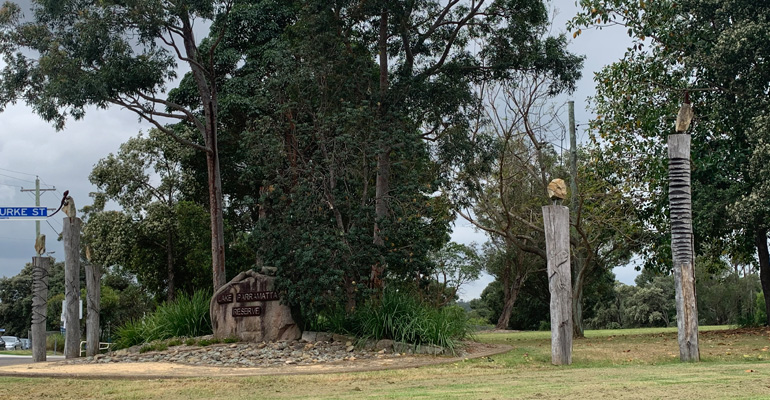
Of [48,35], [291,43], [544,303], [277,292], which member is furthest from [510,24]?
[544,303]

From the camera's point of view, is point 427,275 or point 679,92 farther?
point 679,92

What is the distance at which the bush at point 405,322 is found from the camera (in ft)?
48.2

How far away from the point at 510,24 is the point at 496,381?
13.3 m

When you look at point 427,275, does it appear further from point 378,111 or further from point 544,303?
point 544,303

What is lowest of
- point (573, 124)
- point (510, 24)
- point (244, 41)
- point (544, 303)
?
point (544, 303)

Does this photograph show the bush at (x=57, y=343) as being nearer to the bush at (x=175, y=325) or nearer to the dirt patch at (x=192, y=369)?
the bush at (x=175, y=325)

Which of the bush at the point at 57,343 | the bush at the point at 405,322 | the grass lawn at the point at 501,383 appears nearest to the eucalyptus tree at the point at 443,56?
the bush at the point at 405,322

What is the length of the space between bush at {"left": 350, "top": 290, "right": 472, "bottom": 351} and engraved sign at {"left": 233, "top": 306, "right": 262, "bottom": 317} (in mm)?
2082

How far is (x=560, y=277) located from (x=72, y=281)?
10.8 m

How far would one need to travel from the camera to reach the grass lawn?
7684 mm

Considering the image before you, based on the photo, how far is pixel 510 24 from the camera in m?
20.5

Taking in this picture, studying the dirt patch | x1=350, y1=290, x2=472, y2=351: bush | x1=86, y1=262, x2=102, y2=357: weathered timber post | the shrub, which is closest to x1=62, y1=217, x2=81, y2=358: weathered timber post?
x1=86, y1=262, x2=102, y2=357: weathered timber post

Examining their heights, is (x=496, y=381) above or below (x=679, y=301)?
below

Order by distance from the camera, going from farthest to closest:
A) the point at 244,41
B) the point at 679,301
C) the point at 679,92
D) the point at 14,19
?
the point at 244,41 < the point at 14,19 < the point at 679,92 < the point at 679,301
